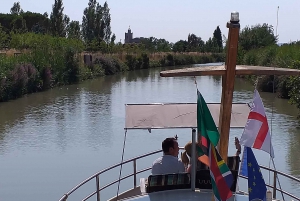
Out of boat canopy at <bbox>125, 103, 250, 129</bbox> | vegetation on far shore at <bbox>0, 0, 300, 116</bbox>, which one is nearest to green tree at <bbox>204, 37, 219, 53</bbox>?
vegetation on far shore at <bbox>0, 0, 300, 116</bbox>

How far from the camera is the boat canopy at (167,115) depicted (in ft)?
19.0

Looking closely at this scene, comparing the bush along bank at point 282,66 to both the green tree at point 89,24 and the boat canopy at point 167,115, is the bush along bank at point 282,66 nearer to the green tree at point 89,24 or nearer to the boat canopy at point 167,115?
the boat canopy at point 167,115

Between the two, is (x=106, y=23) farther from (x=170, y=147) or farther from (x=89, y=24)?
(x=170, y=147)

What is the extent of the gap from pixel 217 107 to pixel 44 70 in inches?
966

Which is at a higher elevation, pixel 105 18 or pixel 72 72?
pixel 105 18

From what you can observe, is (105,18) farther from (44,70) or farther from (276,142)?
(276,142)

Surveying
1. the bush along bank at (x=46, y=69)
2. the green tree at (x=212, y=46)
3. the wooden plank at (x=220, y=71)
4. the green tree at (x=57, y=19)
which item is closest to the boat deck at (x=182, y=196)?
the wooden plank at (x=220, y=71)

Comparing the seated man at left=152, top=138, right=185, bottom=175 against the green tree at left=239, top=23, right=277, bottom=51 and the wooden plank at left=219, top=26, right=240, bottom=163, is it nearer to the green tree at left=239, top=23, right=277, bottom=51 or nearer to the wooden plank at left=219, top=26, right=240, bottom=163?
the wooden plank at left=219, top=26, right=240, bottom=163

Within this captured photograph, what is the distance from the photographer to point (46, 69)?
1177 inches

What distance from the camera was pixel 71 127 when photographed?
55.7ft

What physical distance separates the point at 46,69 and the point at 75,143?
644 inches

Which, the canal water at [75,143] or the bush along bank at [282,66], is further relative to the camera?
the bush along bank at [282,66]

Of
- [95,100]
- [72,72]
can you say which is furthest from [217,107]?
[72,72]

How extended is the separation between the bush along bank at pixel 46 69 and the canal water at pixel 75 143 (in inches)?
47.4
